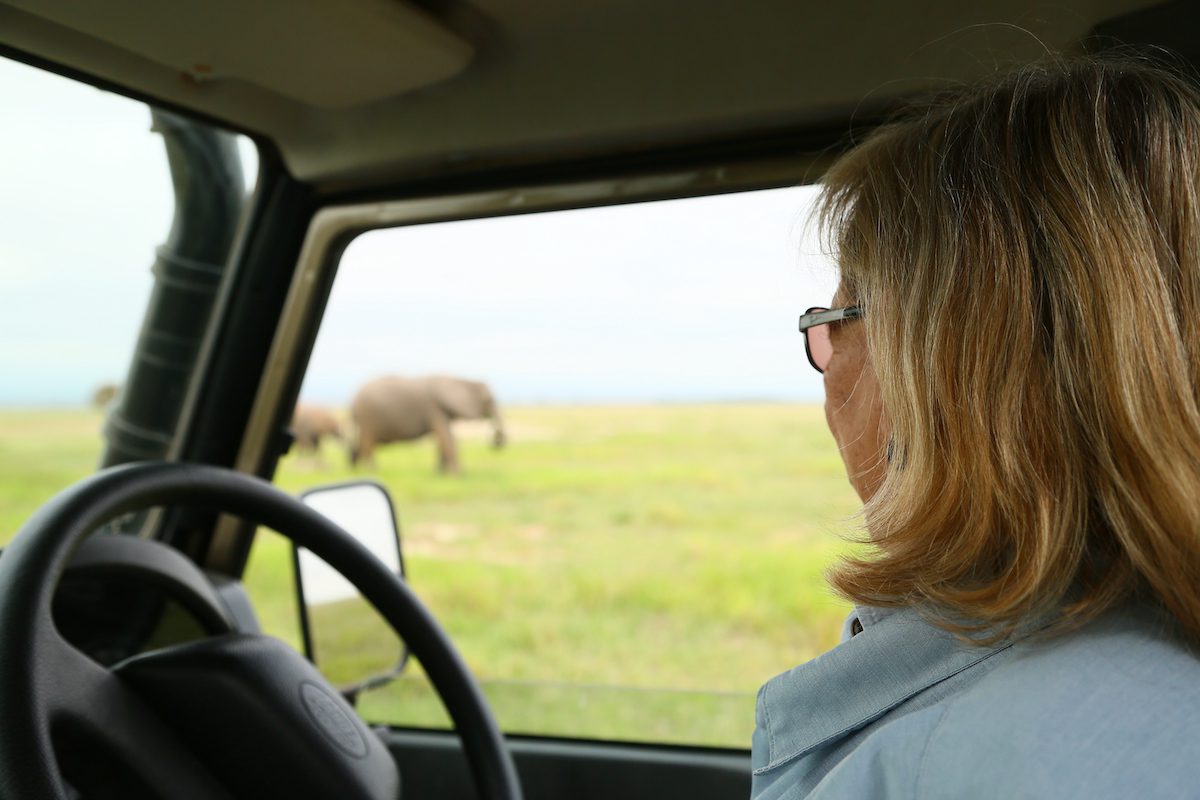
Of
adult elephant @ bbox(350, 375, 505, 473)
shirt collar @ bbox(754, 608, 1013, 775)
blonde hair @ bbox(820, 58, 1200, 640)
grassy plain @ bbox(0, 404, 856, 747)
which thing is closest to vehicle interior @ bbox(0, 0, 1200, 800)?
blonde hair @ bbox(820, 58, 1200, 640)

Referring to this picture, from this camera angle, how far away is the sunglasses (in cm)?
102

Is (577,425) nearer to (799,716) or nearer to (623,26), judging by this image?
(623,26)

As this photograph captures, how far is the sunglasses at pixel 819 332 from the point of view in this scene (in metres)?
1.02

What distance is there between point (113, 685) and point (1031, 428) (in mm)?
1024

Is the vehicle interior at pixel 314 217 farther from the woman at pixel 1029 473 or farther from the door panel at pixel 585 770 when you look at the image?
the woman at pixel 1029 473

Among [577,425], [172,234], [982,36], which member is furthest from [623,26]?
[577,425]

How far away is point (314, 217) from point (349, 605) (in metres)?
0.75

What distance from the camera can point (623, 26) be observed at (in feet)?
4.54

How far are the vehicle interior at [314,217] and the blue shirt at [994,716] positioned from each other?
1.62 feet

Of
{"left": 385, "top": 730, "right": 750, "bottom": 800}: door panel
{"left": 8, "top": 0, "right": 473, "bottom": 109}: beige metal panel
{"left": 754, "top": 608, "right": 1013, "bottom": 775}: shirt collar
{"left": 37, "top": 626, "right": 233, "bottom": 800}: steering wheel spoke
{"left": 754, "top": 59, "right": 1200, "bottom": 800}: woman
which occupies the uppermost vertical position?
{"left": 8, "top": 0, "right": 473, "bottom": 109}: beige metal panel

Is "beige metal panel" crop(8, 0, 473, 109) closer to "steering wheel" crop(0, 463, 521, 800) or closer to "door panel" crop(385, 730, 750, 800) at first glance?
"steering wheel" crop(0, 463, 521, 800)

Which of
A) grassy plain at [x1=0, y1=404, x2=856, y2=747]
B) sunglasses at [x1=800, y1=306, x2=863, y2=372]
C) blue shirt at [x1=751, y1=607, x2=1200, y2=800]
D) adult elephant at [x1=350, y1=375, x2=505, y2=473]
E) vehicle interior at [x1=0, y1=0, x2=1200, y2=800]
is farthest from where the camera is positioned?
adult elephant at [x1=350, y1=375, x2=505, y2=473]

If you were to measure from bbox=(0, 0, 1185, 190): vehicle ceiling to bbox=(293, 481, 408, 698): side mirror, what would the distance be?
69 centimetres

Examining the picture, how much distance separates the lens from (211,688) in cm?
124
